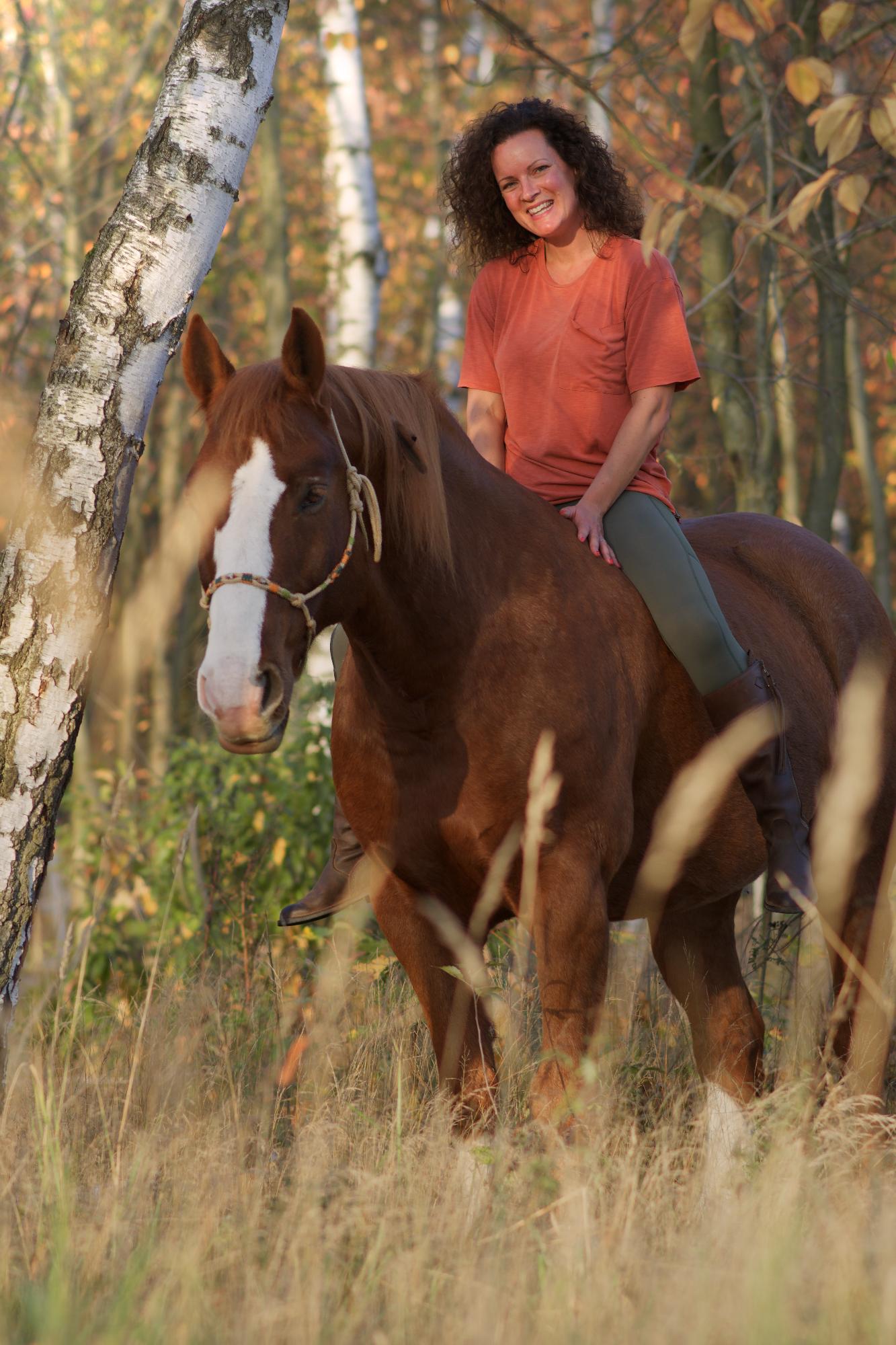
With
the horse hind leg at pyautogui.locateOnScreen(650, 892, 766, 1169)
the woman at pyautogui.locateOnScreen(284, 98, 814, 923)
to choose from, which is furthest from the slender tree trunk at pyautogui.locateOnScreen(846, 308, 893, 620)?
the woman at pyautogui.locateOnScreen(284, 98, 814, 923)

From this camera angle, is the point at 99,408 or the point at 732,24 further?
the point at 732,24

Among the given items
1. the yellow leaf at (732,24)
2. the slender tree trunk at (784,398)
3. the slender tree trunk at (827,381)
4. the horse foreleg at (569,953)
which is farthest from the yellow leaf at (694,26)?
the slender tree trunk at (827,381)

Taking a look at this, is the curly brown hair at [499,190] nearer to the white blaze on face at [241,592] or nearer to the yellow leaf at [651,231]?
the yellow leaf at [651,231]

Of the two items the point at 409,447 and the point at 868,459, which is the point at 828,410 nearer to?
the point at 409,447

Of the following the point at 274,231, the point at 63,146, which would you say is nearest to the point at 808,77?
the point at 274,231

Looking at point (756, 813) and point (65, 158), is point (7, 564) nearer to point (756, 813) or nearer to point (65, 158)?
point (756, 813)

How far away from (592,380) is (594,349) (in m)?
0.08

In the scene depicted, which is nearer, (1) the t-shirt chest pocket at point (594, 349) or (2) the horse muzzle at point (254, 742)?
(2) the horse muzzle at point (254, 742)

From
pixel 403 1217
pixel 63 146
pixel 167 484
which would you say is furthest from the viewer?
pixel 167 484

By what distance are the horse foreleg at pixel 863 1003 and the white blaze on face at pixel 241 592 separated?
210 centimetres

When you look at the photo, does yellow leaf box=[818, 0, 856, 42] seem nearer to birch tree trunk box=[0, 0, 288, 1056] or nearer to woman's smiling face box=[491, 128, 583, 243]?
woman's smiling face box=[491, 128, 583, 243]

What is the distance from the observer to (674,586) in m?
3.70

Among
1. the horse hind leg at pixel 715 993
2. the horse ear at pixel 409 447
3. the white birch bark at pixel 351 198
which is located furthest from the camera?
the white birch bark at pixel 351 198

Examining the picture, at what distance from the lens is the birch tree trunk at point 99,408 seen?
3369mm
